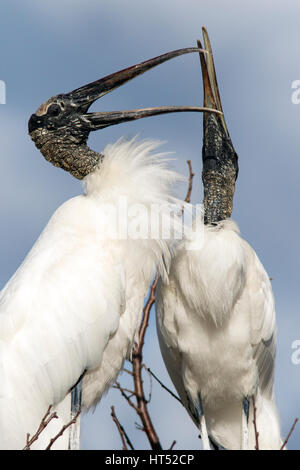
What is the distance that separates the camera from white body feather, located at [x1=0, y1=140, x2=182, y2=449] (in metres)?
4.59

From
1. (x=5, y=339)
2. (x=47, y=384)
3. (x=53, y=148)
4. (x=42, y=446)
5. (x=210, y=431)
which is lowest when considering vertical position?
(x=210, y=431)

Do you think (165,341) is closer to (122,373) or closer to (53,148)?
(122,373)

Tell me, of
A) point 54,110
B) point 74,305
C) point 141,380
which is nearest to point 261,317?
point 141,380

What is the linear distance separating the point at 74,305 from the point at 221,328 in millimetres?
989

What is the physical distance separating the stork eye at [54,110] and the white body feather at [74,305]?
2.00 feet

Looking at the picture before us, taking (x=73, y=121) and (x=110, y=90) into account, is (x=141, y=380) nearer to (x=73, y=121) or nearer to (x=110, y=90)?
(x=73, y=121)

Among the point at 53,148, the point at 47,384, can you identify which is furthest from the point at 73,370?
the point at 53,148

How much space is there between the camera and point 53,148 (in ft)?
17.6

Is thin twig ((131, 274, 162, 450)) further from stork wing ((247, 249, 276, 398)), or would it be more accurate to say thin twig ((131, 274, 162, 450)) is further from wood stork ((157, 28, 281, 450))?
stork wing ((247, 249, 276, 398))

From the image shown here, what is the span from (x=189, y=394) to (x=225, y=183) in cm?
134

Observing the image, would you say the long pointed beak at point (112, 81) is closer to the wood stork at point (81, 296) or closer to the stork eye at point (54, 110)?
the stork eye at point (54, 110)

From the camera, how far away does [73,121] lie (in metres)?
5.37

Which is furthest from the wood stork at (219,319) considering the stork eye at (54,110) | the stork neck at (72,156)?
the stork eye at (54,110)

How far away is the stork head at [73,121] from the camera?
5.32 metres
